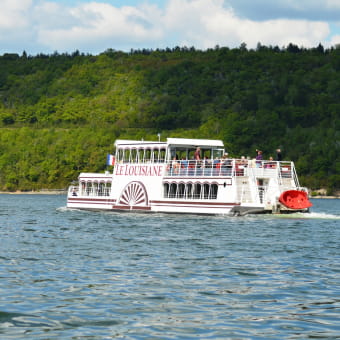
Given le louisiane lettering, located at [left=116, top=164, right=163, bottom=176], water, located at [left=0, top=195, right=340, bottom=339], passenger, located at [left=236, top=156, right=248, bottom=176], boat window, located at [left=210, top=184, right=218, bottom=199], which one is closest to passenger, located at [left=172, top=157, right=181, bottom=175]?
le louisiane lettering, located at [left=116, top=164, right=163, bottom=176]

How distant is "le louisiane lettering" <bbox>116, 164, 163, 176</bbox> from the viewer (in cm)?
5282

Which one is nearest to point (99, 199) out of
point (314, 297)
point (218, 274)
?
point (218, 274)

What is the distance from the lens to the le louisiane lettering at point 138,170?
5282 cm

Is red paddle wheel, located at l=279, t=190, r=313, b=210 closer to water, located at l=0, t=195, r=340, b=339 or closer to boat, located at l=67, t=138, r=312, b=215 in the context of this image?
boat, located at l=67, t=138, r=312, b=215

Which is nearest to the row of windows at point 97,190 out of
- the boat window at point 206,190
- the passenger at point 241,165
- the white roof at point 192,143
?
the white roof at point 192,143

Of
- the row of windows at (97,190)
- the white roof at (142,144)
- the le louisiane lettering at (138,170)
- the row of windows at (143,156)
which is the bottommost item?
the row of windows at (97,190)

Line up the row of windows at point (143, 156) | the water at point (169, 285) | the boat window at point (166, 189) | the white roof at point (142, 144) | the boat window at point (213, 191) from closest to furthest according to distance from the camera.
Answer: the water at point (169, 285) → the boat window at point (213, 191) → the white roof at point (142, 144) → the boat window at point (166, 189) → the row of windows at point (143, 156)

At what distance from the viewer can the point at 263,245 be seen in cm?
3161

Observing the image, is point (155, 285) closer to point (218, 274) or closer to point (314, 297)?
point (218, 274)

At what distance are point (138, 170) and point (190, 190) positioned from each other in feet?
13.3

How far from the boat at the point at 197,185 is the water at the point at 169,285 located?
10479mm

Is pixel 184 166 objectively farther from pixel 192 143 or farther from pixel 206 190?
pixel 206 190

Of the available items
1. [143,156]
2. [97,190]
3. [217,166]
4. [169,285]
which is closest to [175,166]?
[217,166]

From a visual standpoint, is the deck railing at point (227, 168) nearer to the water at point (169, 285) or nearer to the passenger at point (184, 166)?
the passenger at point (184, 166)
